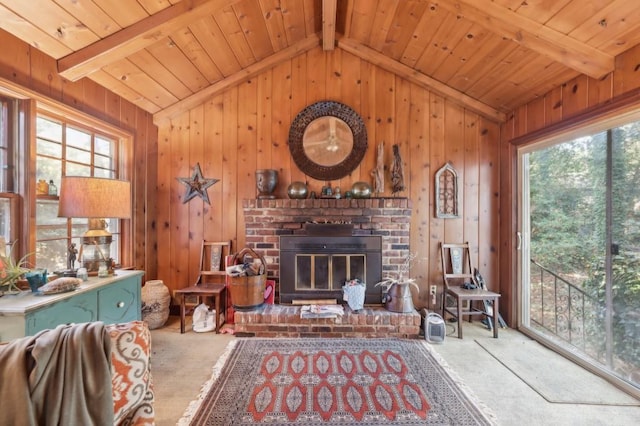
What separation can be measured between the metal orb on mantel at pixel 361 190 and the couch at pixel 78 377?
242 centimetres

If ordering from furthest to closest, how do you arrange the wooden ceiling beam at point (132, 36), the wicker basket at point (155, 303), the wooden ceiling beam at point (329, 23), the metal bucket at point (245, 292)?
the wicker basket at point (155, 303) < the metal bucket at point (245, 292) < the wooden ceiling beam at point (329, 23) < the wooden ceiling beam at point (132, 36)

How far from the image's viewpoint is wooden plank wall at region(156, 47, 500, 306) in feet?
10.6

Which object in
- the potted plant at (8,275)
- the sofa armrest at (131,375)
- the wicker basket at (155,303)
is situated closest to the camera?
the sofa armrest at (131,375)

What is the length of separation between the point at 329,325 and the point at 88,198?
2219 mm

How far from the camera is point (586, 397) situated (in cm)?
186

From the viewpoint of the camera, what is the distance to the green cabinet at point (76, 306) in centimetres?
139

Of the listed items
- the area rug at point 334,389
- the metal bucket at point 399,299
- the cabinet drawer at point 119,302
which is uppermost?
the cabinet drawer at point 119,302

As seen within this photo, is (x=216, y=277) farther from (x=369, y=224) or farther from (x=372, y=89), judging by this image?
(x=372, y=89)

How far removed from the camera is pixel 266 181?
3.08 meters

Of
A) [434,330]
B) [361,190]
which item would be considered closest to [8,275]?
[361,190]

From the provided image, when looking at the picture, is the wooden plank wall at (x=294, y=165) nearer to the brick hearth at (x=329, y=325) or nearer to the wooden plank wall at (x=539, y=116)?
the wooden plank wall at (x=539, y=116)

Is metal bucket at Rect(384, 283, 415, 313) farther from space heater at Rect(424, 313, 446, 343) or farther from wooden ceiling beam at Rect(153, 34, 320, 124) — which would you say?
wooden ceiling beam at Rect(153, 34, 320, 124)

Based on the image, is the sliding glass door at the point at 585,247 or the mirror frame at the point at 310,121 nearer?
the sliding glass door at the point at 585,247

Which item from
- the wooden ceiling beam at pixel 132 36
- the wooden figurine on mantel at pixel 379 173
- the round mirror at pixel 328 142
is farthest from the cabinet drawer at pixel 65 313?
the wooden figurine on mantel at pixel 379 173
